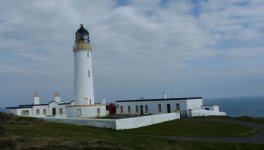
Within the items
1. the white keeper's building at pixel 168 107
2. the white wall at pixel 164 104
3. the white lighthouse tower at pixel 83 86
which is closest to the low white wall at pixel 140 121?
the white keeper's building at pixel 168 107

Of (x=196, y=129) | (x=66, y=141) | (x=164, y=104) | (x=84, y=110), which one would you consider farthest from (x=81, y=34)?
(x=66, y=141)

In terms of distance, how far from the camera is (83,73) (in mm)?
41500

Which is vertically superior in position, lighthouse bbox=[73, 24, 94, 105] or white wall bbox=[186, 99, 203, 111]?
lighthouse bbox=[73, 24, 94, 105]

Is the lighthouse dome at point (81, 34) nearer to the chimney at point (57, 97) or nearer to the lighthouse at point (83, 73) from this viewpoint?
the lighthouse at point (83, 73)

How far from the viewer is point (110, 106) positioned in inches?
2015

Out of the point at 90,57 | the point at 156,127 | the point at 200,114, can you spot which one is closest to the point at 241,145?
the point at 156,127

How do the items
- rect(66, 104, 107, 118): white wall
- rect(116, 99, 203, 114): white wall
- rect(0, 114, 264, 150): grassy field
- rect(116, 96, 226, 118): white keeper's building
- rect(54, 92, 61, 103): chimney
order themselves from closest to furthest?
rect(0, 114, 264, 150): grassy field < rect(66, 104, 107, 118): white wall < rect(116, 96, 226, 118): white keeper's building < rect(116, 99, 203, 114): white wall < rect(54, 92, 61, 103): chimney

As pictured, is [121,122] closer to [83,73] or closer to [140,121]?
[140,121]

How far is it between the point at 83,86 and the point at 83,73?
1711mm

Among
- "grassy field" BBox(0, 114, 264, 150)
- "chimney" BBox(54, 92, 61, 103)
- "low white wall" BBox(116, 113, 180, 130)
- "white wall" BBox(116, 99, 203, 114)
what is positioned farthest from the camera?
"chimney" BBox(54, 92, 61, 103)

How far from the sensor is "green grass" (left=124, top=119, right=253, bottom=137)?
84.6 ft

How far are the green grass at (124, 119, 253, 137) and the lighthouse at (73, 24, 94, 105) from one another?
1263 centimetres

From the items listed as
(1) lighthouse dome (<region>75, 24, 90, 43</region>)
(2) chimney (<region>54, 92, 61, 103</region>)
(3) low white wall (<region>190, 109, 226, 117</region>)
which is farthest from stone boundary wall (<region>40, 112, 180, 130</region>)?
(2) chimney (<region>54, 92, 61, 103</region>)

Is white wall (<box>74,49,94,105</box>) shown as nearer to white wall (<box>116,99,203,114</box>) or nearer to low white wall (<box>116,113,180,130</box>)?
white wall (<box>116,99,203,114</box>)
